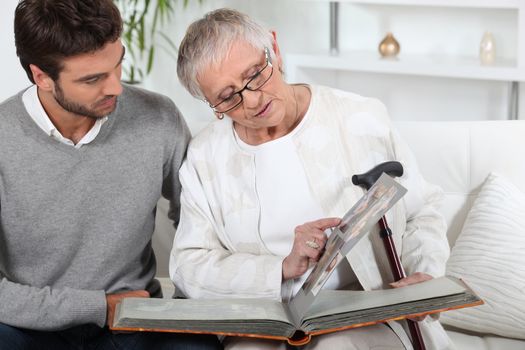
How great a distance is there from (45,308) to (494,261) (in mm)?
1118

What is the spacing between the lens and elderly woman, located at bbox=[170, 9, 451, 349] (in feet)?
6.18

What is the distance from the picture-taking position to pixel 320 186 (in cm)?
196

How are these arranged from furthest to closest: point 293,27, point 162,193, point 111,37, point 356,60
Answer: point 293,27, point 356,60, point 162,193, point 111,37

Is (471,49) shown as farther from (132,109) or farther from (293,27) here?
(132,109)

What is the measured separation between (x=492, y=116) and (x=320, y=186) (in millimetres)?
1868

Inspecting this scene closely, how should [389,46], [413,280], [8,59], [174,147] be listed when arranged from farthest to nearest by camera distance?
[389,46]
[8,59]
[174,147]
[413,280]

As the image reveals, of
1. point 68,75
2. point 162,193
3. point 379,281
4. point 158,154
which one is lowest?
point 379,281

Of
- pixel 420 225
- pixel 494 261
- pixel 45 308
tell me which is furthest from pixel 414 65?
pixel 45 308

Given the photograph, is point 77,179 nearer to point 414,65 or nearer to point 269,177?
point 269,177

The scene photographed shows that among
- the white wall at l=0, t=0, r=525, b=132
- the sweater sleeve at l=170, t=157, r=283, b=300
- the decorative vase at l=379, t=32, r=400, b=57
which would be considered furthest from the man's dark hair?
the decorative vase at l=379, t=32, r=400, b=57

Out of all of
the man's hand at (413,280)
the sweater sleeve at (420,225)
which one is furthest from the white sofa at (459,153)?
the man's hand at (413,280)

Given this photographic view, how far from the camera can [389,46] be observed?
3523 mm

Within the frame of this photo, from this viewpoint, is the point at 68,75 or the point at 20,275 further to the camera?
the point at 20,275

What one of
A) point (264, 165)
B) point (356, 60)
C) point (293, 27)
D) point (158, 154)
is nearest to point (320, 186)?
point (264, 165)
